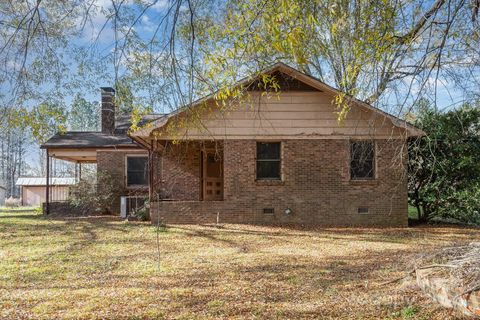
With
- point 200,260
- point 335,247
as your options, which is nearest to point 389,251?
point 335,247

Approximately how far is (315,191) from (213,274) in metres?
7.42

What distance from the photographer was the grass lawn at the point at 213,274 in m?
5.24

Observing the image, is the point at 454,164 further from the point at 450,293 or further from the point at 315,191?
the point at 450,293

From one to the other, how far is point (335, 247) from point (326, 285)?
12.1 feet

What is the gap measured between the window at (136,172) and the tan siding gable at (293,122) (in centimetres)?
606

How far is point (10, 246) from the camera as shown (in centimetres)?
1048

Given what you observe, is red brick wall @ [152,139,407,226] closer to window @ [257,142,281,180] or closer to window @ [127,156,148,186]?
window @ [257,142,281,180]

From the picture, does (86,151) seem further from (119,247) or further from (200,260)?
(200,260)

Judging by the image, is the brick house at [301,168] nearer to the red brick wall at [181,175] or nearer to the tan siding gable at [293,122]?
the tan siding gable at [293,122]

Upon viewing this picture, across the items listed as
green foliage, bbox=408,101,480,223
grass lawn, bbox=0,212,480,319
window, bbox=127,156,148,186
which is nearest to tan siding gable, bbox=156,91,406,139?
green foliage, bbox=408,101,480,223

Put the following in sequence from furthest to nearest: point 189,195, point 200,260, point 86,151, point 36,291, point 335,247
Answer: point 86,151 → point 189,195 → point 335,247 → point 200,260 → point 36,291

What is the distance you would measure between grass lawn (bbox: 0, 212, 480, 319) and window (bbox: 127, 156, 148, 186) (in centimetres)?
634

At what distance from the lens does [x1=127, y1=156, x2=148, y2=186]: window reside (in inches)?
746

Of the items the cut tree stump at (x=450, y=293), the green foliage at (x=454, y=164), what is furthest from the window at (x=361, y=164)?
the cut tree stump at (x=450, y=293)
